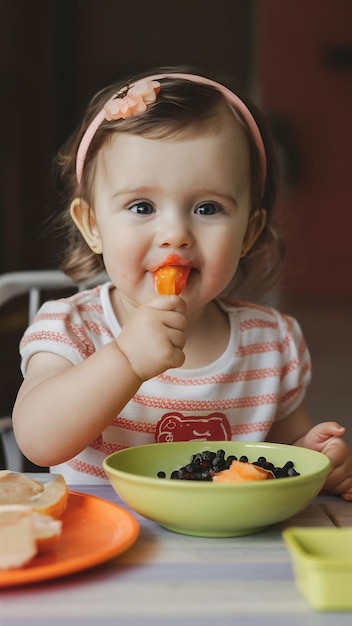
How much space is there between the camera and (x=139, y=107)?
1139mm

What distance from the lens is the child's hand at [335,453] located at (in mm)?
984

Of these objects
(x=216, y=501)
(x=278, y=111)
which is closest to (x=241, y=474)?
(x=216, y=501)

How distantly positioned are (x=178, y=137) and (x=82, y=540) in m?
0.56

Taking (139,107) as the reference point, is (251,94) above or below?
below

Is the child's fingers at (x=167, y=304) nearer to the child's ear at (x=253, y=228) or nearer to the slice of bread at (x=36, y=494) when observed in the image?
the slice of bread at (x=36, y=494)

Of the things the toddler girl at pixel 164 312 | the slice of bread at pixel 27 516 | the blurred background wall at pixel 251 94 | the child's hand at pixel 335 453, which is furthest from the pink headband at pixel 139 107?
the blurred background wall at pixel 251 94

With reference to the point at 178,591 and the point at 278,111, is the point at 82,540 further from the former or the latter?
the point at 278,111

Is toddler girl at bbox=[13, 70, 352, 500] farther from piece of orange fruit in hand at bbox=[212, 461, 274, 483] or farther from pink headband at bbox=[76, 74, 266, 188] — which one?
piece of orange fruit in hand at bbox=[212, 461, 274, 483]

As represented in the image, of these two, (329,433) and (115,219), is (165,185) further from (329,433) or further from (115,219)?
(329,433)

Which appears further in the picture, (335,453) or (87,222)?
(87,222)

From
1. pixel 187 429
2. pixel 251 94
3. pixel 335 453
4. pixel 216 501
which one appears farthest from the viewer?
pixel 251 94

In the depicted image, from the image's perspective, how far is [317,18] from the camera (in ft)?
20.7

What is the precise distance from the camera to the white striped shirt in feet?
4.03

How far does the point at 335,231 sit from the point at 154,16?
2428 millimetres
